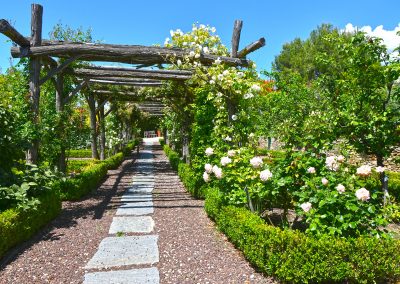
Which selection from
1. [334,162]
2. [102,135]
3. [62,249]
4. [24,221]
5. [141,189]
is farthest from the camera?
[102,135]

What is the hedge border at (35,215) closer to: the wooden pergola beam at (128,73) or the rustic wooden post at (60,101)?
the rustic wooden post at (60,101)

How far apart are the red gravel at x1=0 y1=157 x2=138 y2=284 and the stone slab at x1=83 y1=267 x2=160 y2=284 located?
6.2 inches

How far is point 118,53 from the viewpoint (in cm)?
697

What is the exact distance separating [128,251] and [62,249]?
93 centimetres

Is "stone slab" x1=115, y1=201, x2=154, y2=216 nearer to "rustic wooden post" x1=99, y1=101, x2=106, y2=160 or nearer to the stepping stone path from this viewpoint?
the stepping stone path

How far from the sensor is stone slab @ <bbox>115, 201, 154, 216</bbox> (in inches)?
257

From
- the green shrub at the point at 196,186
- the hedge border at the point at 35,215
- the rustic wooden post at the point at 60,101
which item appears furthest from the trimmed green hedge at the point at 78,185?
the green shrub at the point at 196,186

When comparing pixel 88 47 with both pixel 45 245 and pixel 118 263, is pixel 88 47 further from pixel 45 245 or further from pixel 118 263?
pixel 118 263

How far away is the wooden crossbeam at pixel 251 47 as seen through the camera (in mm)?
7051

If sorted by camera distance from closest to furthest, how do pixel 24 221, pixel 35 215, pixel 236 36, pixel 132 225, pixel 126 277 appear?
pixel 126 277, pixel 24 221, pixel 35 215, pixel 132 225, pixel 236 36

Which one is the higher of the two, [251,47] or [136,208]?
[251,47]

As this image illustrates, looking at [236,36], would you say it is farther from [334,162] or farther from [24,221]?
[24,221]

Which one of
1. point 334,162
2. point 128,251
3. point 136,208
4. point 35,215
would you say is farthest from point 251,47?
point 35,215

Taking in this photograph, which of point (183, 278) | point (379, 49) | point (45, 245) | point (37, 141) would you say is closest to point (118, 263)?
point (183, 278)
